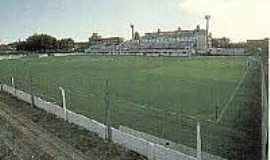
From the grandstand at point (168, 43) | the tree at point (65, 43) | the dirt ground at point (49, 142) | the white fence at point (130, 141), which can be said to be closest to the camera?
the white fence at point (130, 141)

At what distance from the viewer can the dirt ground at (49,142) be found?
7.33 meters

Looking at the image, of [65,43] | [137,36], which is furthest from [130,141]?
[65,43]

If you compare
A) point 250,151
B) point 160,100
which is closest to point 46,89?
point 160,100

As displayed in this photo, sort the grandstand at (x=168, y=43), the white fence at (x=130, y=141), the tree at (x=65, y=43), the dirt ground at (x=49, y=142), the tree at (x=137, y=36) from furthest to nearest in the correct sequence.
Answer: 1. the tree at (x=137, y=36)
2. the tree at (x=65, y=43)
3. the grandstand at (x=168, y=43)
4. the dirt ground at (x=49, y=142)
5. the white fence at (x=130, y=141)

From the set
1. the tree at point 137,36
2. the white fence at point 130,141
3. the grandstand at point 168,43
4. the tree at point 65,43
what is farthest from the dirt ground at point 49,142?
the tree at point 137,36

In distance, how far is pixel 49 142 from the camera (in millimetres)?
8211

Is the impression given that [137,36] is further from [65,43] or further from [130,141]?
[130,141]

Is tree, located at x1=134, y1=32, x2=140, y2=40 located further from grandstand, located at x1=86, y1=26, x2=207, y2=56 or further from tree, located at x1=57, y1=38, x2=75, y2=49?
tree, located at x1=57, y1=38, x2=75, y2=49

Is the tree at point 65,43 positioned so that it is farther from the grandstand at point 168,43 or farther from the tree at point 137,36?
the tree at point 137,36

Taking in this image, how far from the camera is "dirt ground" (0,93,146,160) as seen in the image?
24.0ft

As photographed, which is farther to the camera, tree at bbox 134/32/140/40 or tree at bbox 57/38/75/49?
tree at bbox 134/32/140/40

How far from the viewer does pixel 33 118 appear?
10844mm

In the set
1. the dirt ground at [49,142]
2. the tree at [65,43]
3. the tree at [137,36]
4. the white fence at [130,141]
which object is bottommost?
the dirt ground at [49,142]

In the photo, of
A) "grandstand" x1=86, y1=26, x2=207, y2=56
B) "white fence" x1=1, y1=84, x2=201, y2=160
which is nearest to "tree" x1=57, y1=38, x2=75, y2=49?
"grandstand" x1=86, y1=26, x2=207, y2=56
